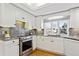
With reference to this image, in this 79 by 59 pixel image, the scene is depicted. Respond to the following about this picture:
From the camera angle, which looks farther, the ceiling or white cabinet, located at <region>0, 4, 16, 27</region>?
the ceiling

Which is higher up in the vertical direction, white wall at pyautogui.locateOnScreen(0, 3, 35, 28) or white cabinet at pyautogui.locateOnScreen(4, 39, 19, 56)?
white wall at pyautogui.locateOnScreen(0, 3, 35, 28)

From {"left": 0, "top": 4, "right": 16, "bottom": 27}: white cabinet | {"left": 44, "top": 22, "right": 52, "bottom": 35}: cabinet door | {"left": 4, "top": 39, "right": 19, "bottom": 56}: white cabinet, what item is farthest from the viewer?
{"left": 44, "top": 22, "right": 52, "bottom": 35}: cabinet door

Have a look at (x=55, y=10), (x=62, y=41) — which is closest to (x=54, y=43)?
(x=62, y=41)

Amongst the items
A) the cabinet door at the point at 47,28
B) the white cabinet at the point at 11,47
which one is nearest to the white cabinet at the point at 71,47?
the cabinet door at the point at 47,28

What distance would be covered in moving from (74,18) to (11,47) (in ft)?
5.69

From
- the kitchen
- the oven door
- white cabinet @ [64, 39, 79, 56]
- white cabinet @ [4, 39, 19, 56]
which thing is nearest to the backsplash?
the kitchen

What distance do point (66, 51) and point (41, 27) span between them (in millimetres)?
1223

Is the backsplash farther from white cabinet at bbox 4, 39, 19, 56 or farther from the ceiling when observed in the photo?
white cabinet at bbox 4, 39, 19, 56

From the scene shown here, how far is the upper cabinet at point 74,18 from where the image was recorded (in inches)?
77.0

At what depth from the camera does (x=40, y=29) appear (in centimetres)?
285

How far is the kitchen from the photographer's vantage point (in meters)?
1.63

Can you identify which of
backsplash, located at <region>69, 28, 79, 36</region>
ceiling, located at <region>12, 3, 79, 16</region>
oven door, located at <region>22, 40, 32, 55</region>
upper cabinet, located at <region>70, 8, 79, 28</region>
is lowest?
oven door, located at <region>22, 40, 32, 55</region>

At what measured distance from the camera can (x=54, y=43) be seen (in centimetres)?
225

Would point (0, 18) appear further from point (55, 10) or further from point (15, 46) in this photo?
point (55, 10)
